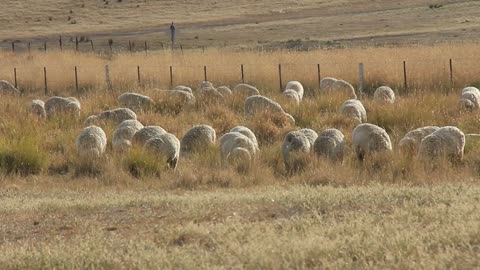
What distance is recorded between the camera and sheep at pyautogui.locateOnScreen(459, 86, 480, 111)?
65.2ft

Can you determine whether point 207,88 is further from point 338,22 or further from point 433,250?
point 338,22

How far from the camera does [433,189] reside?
441 inches

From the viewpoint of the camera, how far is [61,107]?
72.6 ft

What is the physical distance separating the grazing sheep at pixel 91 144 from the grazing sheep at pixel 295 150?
149 inches

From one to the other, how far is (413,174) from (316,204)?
3441 millimetres

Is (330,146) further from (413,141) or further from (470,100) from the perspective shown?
(470,100)

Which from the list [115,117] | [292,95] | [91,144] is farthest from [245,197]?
[292,95]

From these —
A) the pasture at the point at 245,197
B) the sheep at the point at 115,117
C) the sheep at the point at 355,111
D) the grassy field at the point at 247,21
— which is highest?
the grassy field at the point at 247,21

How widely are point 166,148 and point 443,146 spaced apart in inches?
203

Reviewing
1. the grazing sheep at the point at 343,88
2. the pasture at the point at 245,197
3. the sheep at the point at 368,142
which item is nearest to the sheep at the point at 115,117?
the pasture at the point at 245,197

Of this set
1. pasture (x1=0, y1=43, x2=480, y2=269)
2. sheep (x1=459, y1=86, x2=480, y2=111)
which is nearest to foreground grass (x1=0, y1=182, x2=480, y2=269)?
pasture (x1=0, y1=43, x2=480, y2=269)

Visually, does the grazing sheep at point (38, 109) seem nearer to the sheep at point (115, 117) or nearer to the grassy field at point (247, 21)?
the sheep at point (115, 117)

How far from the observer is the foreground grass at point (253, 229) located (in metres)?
7.80

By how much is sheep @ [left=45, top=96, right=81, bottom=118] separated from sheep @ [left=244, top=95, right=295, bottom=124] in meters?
4.80
